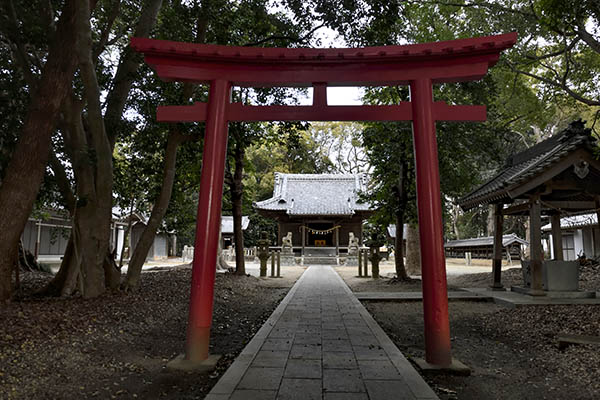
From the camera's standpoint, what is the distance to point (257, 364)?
3.98m

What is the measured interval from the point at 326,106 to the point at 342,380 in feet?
9.60

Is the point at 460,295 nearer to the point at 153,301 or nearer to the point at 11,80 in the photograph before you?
the point at 153,301

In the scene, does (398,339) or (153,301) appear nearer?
(398,339)

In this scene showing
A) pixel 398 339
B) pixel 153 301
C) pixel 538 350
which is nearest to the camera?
pixel 538 350

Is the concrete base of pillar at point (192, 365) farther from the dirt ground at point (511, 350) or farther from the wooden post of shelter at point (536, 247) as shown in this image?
the wooden post of shelter at point (536, 247)

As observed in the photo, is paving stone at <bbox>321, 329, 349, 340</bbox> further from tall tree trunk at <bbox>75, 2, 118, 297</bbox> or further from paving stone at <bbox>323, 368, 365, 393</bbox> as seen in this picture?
tall tree trunk at <bbox>75, 2, 118, 297</bbox>

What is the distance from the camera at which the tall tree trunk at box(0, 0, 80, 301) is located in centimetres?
502

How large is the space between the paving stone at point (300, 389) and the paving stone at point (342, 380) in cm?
9

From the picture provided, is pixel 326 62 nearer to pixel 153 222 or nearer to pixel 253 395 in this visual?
pixel 253 395

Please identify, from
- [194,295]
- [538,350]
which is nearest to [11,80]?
[194,295]

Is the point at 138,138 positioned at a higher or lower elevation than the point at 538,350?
higher

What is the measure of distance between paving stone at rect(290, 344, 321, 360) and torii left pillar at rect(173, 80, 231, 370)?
91cm

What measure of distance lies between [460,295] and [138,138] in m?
8.27

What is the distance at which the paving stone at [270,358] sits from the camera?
398 cm
